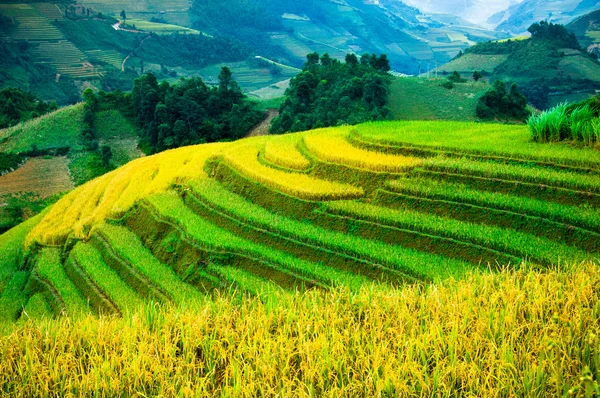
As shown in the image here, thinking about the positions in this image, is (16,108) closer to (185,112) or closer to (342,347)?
(185,112)

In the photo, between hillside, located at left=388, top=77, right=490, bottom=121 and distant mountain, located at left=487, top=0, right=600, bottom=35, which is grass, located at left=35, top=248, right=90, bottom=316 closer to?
hillside, located at left=388, top=77, right=490, bottom=121

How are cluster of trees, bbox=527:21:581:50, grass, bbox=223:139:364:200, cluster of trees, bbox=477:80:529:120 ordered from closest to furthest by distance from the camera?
1. grass, bbox=223:139:364:200
2. cluster of trees, bbox=477:80:529:120
3. cluster of trees, bbox=527:21:581:50

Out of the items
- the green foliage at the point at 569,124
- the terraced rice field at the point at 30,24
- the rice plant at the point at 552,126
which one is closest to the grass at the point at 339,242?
the green foliage at the point at 569,124

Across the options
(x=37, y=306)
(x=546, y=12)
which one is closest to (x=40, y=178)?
(x=37, y=306)

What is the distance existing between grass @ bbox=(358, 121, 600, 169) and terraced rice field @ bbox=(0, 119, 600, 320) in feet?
0.11

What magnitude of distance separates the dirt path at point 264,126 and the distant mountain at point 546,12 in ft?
346

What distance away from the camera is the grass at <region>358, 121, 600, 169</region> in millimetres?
8312

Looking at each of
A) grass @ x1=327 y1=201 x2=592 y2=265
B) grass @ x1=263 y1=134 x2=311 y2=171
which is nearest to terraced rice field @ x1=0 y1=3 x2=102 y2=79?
grass @ x1=263 y1=134 x2=311 y2=171

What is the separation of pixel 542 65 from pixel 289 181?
150 feet

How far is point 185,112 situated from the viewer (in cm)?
3206

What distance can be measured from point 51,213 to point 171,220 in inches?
253

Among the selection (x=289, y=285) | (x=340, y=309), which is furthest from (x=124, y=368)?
(x=289, y=285)

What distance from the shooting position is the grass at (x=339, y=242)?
6878mm

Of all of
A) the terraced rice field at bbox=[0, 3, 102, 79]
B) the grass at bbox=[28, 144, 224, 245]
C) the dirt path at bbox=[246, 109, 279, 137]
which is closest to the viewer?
the grass at bbox=[28, 144, 224, 245]
